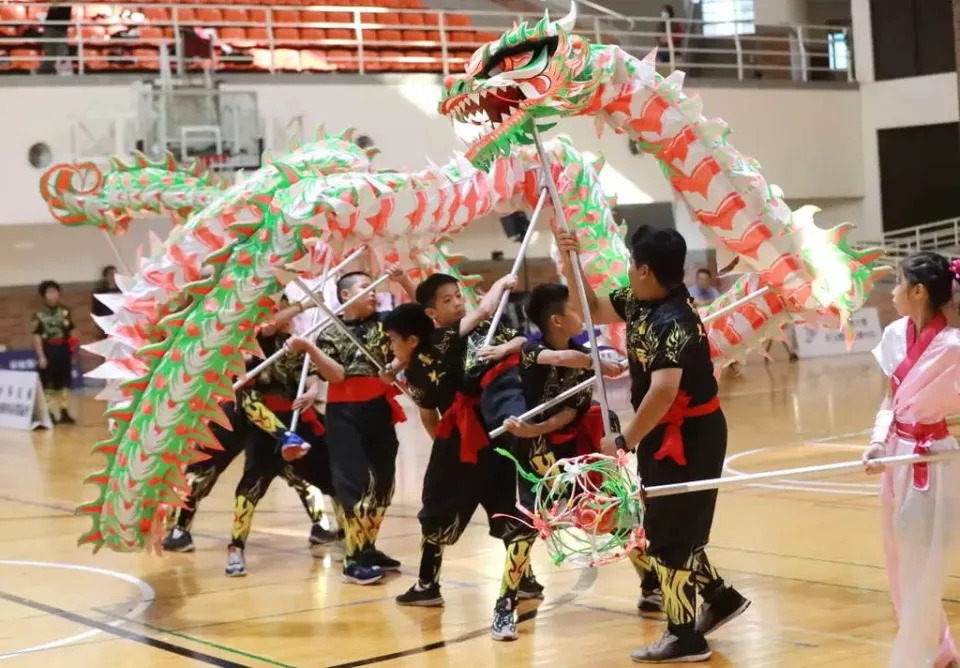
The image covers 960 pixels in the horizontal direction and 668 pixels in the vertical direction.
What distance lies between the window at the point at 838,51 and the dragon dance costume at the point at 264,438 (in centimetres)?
1782

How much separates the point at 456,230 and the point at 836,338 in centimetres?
1528

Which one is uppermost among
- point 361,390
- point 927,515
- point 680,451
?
point 361,390

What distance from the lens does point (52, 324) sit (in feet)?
54.4

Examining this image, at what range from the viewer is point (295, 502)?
10.6 m

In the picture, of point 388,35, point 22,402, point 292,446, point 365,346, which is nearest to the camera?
point 365,346

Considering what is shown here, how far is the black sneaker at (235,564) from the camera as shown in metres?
7.80

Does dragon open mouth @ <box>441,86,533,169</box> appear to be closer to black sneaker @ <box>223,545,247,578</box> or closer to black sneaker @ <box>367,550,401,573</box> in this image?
black sneaker @ <box>367,550,401,573</box>

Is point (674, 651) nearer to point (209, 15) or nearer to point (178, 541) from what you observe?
point (178, 541)

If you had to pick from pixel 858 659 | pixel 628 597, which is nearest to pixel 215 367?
pixel 628 597

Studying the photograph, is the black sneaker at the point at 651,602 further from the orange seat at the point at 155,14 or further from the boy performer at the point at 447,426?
the orange seat at the point at 155,14

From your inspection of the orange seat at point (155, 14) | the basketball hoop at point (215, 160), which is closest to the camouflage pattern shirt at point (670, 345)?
the basketball hoop at point (215, 160)

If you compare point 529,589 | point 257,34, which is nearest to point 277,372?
point 529,589

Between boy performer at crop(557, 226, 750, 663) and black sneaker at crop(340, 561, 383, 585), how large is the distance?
2.12 meters

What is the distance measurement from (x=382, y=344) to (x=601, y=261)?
48.8 inches
